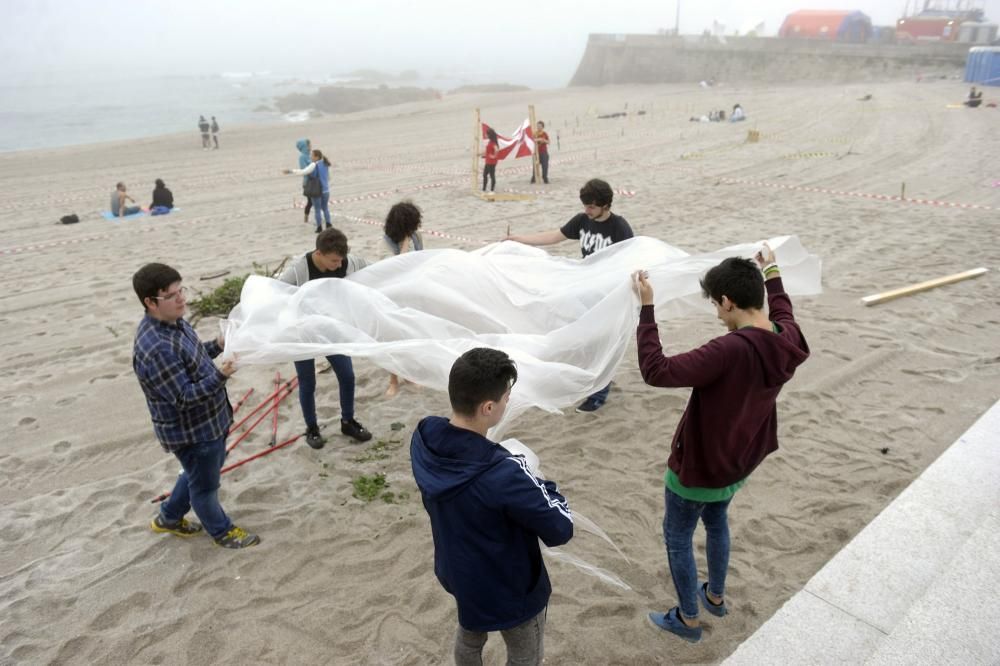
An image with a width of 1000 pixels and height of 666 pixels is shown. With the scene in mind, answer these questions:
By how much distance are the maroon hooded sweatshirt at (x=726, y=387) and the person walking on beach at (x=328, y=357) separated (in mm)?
2490

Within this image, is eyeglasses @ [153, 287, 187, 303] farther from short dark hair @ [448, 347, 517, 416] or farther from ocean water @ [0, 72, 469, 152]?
ocean water @ [0, 72, 469, 152]

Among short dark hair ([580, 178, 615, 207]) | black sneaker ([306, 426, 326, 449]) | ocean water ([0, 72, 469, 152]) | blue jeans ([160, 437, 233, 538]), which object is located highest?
ocean water ([0, 72, 469, 152])

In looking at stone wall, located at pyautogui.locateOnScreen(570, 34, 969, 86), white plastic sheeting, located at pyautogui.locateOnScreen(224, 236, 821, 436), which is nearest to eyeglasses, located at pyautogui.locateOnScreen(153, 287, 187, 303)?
white plastic sheeting, located at pyautogui.locateOnScreen(224, 236, 821, 436)

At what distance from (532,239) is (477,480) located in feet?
11.5

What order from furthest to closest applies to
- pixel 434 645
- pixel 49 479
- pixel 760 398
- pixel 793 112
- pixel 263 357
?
pixel 793 112 → pixel 49 479 → pixel 263 357 → pixel 434 645 → pixel 760 398

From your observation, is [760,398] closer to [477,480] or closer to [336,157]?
[477,480]

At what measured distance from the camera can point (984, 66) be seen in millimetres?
35562

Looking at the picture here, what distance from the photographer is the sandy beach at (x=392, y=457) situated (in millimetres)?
3488

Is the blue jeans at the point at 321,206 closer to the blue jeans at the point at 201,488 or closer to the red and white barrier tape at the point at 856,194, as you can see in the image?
the blue jeans at the point at 201,488

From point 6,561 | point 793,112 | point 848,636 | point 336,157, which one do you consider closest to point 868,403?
point 848,636

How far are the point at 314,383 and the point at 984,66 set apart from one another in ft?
145

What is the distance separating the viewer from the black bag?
11.6 meters

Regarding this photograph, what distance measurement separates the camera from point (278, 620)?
11.6 ft

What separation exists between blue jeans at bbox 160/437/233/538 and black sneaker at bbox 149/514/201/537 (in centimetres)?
3
